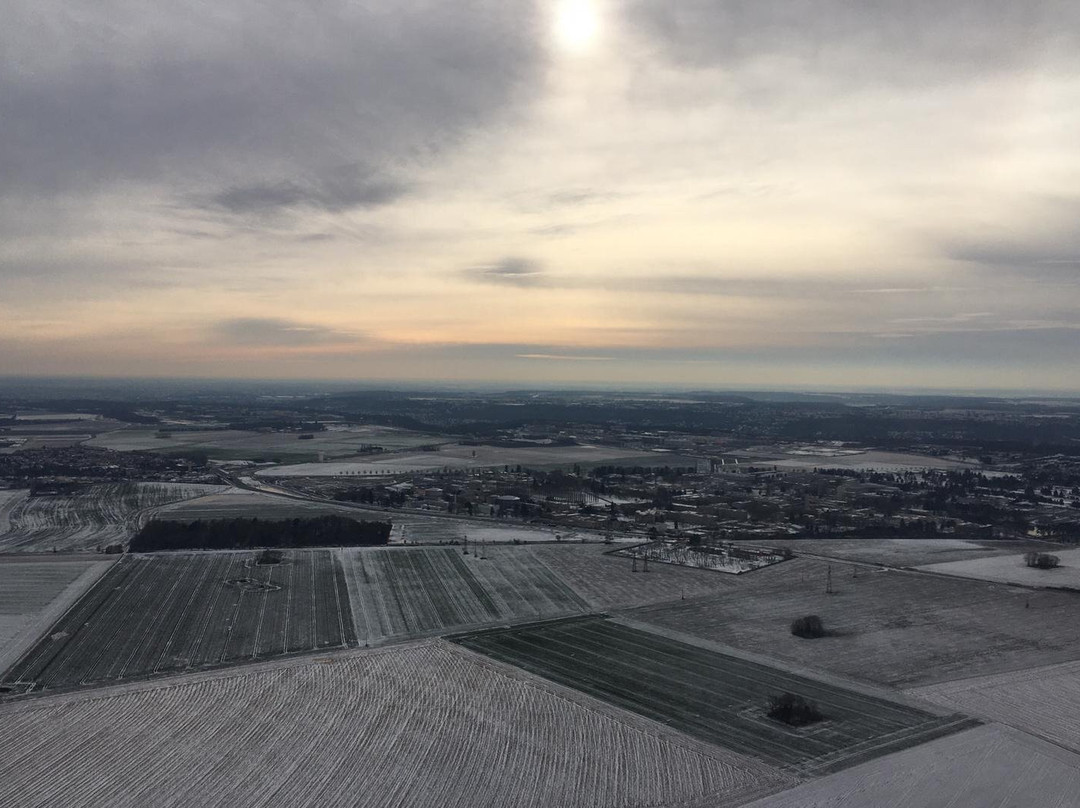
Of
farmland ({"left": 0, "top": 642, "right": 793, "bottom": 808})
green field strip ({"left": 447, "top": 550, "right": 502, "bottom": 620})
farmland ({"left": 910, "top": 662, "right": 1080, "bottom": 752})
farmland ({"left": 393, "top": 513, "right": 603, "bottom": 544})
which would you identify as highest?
farmland ({"left": 910, "top": 662, "right": 1080, "bottom": 752})

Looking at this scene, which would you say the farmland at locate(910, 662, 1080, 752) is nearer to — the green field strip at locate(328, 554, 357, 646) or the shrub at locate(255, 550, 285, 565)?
the green field strip at locate(328, 554, 357, 646)

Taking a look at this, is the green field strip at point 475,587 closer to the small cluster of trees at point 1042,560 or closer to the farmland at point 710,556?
the farmland at point 710,556

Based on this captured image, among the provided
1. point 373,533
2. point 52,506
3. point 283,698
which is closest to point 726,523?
point 373,533

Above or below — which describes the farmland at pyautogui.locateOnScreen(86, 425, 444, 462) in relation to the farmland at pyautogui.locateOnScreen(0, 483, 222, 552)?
above

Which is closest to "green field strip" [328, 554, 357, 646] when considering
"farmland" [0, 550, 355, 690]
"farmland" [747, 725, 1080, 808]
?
"farmland" [0, 550, 355, 690]

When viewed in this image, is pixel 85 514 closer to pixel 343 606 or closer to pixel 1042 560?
pixel 343 606

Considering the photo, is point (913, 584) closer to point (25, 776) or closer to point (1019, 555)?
point (1019, 555)
